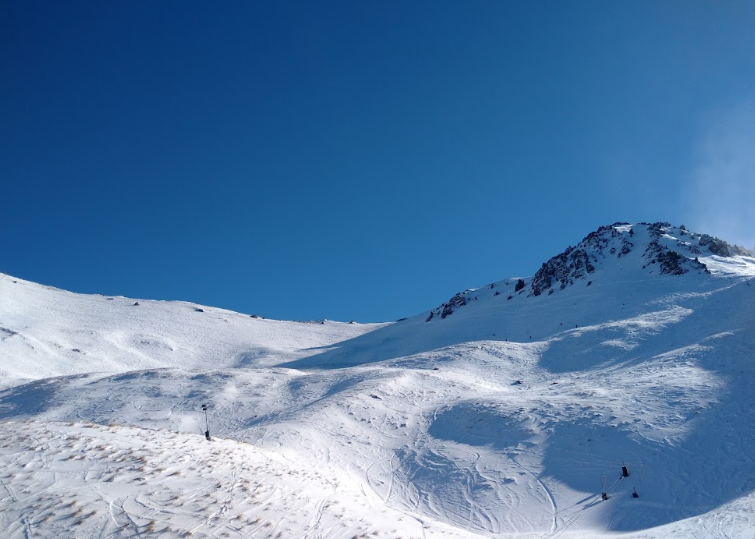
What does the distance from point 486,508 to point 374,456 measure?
618cm

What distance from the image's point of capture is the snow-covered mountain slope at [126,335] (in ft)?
163

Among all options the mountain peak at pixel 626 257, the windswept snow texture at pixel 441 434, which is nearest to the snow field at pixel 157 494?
the windswept snow texture at pixel 441 434

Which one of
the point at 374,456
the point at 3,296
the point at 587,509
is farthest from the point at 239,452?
the point at 3,296

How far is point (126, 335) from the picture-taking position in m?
62.0

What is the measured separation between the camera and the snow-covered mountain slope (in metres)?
49.8

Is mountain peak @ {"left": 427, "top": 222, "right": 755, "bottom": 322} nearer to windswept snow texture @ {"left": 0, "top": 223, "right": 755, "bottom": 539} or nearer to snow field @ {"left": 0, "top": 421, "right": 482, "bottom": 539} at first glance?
windswept snow texture @ {"left": 0, "top": 223, "right": 755, "bottom": 539}

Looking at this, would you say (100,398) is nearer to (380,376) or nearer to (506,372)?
(380,376)

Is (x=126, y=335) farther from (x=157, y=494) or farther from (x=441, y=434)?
(x=157, y=494)

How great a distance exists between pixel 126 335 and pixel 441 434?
5507 cm

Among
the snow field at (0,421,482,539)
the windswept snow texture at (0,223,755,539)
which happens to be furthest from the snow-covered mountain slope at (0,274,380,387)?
the snow field at (0,421,482,539)

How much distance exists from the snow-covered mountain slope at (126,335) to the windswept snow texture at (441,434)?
75cm

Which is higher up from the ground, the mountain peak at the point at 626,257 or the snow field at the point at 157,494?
the mountain peak at the point at 626,257

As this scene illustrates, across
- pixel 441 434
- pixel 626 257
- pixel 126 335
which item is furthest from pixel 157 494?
pixel 626 257

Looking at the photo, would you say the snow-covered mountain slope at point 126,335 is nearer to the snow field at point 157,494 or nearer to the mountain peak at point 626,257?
the mountain peak at point 626,257
